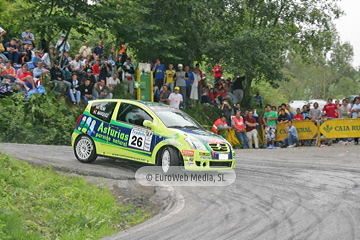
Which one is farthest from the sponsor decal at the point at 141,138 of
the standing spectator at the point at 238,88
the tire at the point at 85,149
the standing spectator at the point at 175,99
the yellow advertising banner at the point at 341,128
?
the standing spectator at the point at 238,88

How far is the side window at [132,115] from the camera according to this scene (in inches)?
511

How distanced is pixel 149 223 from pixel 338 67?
6836 cm

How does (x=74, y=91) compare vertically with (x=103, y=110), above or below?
above

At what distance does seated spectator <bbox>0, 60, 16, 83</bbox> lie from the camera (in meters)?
18.7

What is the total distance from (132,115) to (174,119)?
1.08 m

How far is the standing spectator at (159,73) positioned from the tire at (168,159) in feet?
40.2

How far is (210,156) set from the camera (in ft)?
39.2

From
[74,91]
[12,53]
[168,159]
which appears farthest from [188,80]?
[168,159]

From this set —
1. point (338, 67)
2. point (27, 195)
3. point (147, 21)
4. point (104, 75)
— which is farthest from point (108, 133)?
point (338, 67)

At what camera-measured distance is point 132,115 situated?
13.2 metres

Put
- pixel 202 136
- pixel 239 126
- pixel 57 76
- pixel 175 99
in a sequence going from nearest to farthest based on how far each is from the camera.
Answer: pixel 202 136
pixel 57 76
pixel 175 99
pixel 239 126

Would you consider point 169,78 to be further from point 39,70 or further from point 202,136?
point 202,136

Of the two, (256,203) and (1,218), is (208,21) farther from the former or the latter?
(1,218)

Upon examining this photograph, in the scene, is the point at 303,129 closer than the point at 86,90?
No
